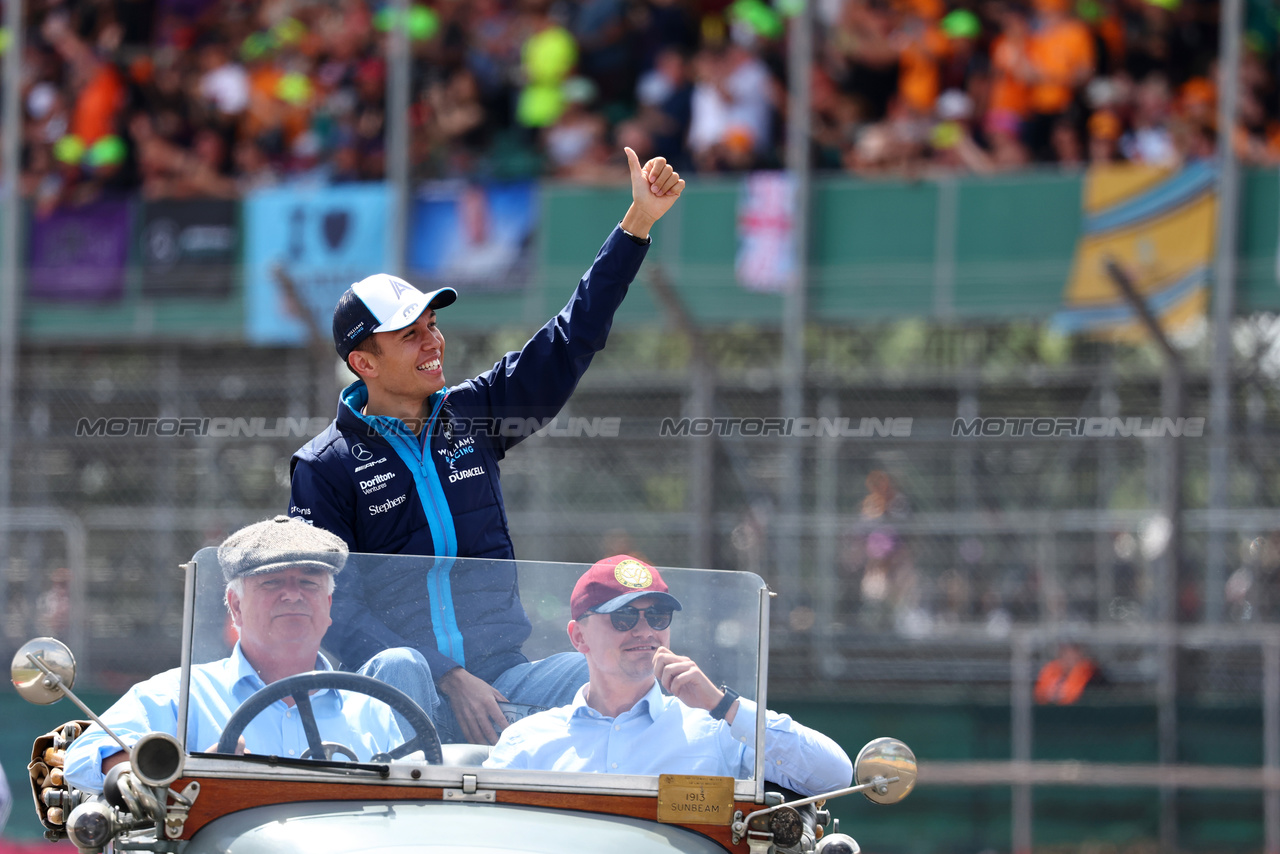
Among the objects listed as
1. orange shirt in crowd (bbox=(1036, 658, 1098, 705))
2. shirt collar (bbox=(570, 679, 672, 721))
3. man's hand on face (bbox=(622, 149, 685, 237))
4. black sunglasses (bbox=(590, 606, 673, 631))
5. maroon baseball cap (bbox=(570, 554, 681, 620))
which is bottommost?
orange shirt in crowd (bbox=(1036, 658, 1098, 705))

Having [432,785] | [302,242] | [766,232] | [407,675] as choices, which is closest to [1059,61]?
[766,232]

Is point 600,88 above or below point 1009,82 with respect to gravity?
above

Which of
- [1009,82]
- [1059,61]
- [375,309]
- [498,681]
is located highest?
[1059,61]

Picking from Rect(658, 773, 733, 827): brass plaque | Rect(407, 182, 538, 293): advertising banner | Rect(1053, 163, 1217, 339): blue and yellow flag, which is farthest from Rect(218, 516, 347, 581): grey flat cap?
Rect(407, 182, 538, 293): advertising banner

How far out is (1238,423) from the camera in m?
10.4

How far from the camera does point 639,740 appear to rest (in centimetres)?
355

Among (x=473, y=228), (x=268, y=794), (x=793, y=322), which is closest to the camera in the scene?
(x=268, y=794)

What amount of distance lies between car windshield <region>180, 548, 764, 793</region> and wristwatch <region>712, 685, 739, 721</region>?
0.02 m

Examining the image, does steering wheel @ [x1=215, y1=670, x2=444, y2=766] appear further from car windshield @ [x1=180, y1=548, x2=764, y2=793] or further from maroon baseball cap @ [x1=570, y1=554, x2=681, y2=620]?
maroon baseball cap @ [x1=570, y1=554, x2=681, y2=620]

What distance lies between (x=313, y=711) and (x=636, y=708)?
67cm

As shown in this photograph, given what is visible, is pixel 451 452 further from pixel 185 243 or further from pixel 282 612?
pixel 185 243

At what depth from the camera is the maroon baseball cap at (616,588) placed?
3574 mm

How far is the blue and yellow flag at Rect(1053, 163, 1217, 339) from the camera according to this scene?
12305mm

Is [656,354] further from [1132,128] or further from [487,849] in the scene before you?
[487,849]
